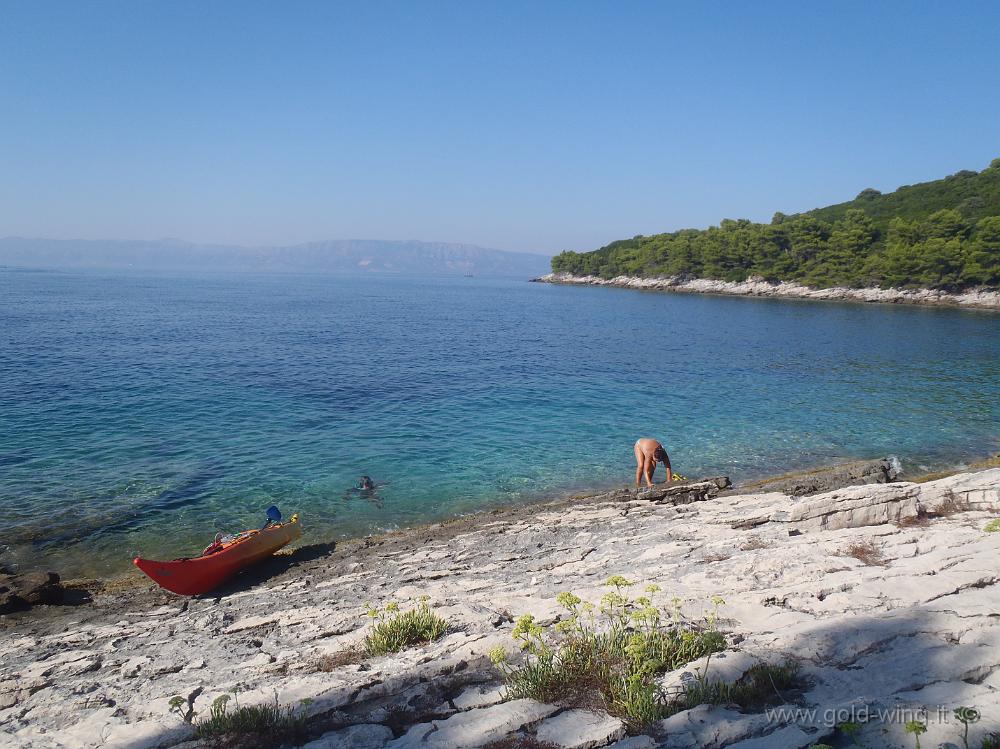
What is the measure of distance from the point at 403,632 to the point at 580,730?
3.28 m

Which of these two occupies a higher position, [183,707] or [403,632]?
[403,632]

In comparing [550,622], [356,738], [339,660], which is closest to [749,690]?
[550,622]

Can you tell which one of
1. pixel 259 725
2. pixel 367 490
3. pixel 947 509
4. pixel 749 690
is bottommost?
pixel 367 490

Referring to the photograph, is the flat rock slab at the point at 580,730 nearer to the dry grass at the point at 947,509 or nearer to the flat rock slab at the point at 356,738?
the flat rock slab at the point at 356,738

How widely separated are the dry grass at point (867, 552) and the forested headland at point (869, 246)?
9651cm

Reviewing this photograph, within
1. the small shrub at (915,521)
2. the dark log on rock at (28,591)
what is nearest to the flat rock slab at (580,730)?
the small shrub at (915,521)

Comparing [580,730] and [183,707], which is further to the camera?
[183,707]

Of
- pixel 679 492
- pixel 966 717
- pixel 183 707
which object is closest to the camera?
pixel 966 717

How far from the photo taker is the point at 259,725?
5.71 meters

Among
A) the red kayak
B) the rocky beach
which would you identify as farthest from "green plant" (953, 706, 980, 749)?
the red kayak

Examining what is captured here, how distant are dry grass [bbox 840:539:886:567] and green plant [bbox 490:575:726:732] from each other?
352cm

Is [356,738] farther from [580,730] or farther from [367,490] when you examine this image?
[367,490]

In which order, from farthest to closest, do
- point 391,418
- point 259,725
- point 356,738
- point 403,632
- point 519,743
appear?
point 391,418 → point 403,632 → point 259,725 → point 356,738 → point 519,743

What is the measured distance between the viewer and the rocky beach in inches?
203
